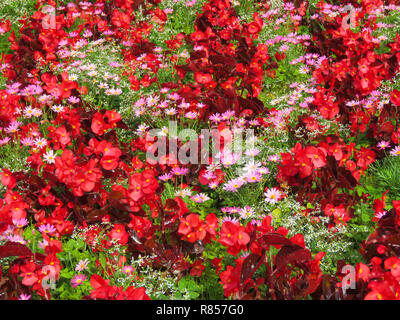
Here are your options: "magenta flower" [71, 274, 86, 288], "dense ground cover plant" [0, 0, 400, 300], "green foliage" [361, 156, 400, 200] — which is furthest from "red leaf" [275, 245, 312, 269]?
"green foliage" [361, 156, 400, 200]

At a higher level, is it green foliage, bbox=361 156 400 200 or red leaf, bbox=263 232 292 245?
green foliage, bbox=361 156 400 200

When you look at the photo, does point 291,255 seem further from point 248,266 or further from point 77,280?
point 77,280

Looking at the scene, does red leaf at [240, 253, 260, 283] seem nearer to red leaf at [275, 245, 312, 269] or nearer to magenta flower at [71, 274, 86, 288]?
red leaf at [275, 245, 312, 269]

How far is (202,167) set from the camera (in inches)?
134

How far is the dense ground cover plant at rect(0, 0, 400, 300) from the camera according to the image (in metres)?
2.26

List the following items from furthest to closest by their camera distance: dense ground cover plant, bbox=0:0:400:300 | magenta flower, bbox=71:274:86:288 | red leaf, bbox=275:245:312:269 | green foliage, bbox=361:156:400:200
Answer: green foliage, bbox=361:156:400:200 < magenta flower, bbox=71:274:86:288 < dense ground cover plant, bbox=0:0:400:300 < red leaf, bbox=275:245:312:269

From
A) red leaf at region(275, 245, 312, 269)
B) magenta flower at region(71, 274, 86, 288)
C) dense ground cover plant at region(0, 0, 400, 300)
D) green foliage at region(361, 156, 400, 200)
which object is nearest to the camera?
red leaf at region(275, 245, 312, 269)

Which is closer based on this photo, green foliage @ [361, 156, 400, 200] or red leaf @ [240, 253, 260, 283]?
red leaf @ [240, 253, 260, 283]

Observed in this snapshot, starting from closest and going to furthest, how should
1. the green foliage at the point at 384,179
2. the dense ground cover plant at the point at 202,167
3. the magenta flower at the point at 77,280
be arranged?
the dense ground cover plant at the point at 202,167 → the magenta flower at the point at 77,280 → the green foliage at the point at 384,179

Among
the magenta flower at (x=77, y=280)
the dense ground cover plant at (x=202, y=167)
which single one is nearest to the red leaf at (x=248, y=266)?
the dense ground cover plant at (x=202, y=167)

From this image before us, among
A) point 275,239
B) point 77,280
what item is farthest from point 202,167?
point 275,239

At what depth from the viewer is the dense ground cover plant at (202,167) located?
2258 mm

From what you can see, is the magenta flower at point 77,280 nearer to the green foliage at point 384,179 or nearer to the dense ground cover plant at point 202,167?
the dense ground cover plant at point 202,167

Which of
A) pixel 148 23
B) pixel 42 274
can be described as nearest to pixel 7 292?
pixel 42 274
